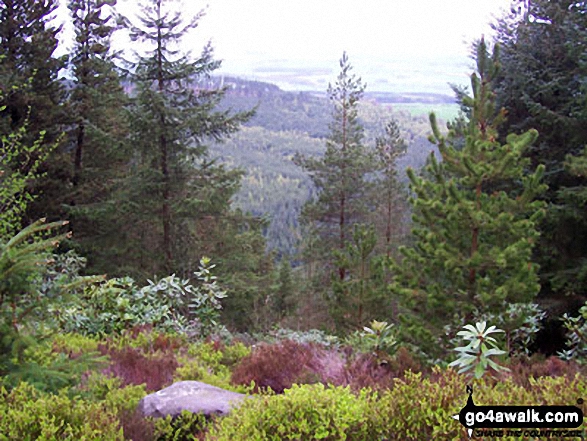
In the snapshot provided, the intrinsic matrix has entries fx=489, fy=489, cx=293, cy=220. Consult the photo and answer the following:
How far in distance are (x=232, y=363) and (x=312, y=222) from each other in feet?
46.6

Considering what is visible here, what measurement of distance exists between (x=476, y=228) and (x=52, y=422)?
19.3 ft

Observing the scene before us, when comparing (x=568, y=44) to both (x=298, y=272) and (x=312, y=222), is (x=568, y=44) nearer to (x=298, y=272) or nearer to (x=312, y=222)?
(x=312, y=222)

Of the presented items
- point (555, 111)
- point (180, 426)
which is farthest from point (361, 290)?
point (180, 426)

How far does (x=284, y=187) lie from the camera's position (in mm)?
109375

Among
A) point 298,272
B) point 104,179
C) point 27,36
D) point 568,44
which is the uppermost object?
point 27,36

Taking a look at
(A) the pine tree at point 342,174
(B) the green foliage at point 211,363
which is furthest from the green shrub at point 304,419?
(A) the pine tree at point 342,174

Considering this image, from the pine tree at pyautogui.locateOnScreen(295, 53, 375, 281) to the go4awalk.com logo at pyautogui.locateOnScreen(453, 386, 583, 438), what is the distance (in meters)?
15.8

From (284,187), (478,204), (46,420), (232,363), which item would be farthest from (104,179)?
(284,187)

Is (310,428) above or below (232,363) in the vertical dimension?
above

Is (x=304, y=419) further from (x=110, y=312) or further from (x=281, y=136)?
(x=281, y=136)

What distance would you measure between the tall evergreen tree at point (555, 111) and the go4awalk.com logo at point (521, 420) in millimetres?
7274

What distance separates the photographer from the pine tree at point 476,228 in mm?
6562

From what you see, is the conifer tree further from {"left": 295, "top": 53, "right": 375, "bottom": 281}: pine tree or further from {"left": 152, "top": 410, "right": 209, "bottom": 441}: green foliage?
{"left": 152, "top": 410, "right": 209, "bottom": 441}: green foliage

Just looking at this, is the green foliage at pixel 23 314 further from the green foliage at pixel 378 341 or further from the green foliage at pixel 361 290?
the green foliage at pixel 361 290
